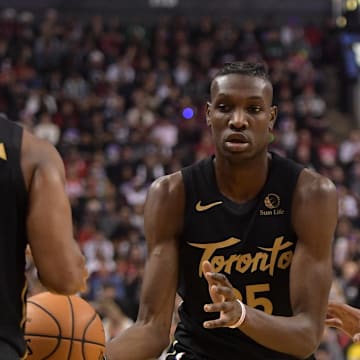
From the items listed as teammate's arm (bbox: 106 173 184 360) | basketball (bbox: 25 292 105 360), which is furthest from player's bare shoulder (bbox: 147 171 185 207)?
basketball (bbox: 25 292 105 360)

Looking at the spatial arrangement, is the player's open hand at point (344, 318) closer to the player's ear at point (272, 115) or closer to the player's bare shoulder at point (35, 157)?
the player's ear at point (272, 115)

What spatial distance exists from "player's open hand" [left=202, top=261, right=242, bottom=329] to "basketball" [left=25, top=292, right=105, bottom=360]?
855 mm

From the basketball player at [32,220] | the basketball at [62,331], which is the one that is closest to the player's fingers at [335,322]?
the basketball at [62,331]

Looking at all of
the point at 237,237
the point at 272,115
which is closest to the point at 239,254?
the point at 237,237

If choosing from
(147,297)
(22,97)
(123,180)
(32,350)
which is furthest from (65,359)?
(22,97)

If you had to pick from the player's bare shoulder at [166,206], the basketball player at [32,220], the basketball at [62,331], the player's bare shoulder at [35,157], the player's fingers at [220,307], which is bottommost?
the basketball at [62,331]

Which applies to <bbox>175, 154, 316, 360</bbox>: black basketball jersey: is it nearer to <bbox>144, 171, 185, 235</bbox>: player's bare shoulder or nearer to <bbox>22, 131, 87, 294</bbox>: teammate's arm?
<bbox>144, 171, 185, 235</bbox>: player's bare shoulder

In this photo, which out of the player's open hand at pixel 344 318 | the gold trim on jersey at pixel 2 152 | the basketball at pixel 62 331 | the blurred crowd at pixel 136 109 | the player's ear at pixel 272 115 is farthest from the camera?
the blurred crowd at pixel 136 109

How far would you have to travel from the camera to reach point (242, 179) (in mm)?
4473

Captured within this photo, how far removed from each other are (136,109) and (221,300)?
13114 millimetres

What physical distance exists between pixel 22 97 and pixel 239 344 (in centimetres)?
1240

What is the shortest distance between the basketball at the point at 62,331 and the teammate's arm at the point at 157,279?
11cm

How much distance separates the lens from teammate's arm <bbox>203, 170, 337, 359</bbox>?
3934mm

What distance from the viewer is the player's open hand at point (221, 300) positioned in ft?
11.4
